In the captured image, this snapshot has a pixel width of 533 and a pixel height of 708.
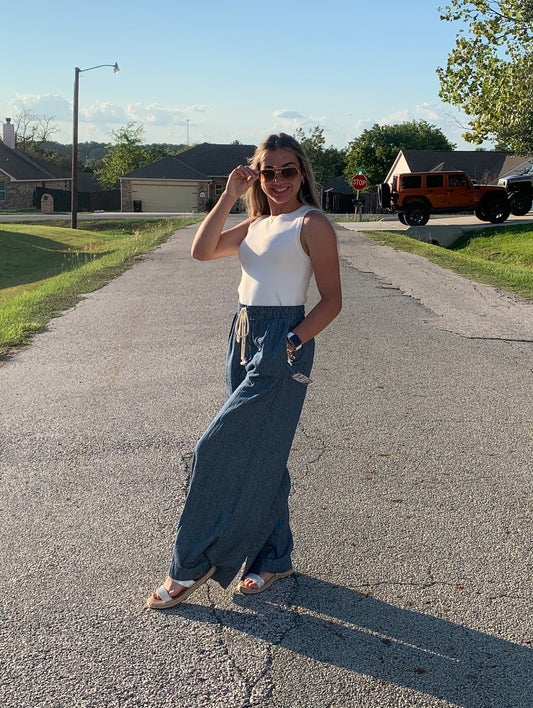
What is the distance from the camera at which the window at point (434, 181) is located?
102 ft

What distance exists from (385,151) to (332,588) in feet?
288

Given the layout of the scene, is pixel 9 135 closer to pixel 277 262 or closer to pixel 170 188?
pixel 170 188

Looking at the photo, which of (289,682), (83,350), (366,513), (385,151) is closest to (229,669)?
(289,682)

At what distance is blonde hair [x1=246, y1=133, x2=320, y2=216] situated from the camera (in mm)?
3533

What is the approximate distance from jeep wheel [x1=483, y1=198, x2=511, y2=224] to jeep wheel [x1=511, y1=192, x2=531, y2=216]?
3.46ft

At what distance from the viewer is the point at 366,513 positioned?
14.8 ft

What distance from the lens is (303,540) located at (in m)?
4.17

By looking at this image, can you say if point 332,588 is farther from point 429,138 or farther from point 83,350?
point 429,138

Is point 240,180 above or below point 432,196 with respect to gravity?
below

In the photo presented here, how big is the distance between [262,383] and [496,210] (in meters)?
30.1

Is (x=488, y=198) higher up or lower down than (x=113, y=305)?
higher up

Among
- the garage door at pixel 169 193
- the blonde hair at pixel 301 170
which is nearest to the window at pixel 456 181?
the blonde hair at pixel 301 170

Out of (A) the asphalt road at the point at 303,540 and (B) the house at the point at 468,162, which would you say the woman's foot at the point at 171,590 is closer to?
(A) the asphalt road at the point at 303,540

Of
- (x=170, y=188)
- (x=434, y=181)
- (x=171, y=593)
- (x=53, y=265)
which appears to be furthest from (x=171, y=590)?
(x=170, y=188)
